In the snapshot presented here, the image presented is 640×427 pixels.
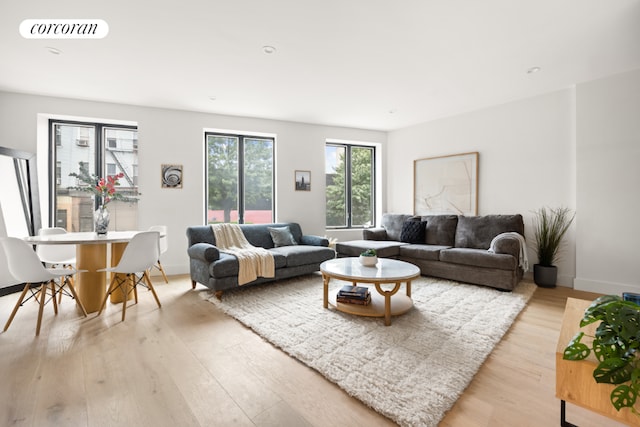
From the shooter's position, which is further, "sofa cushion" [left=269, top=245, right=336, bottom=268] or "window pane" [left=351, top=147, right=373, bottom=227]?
"window pane" [left=351, top=147, right=373, bottom=227]

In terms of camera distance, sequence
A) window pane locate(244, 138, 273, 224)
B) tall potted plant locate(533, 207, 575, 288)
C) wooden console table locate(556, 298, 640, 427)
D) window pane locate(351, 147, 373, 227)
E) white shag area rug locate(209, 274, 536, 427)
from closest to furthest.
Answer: wooden console table locate(556, 298, 640, 427)
white shag area rug locate(209, 274, 536, 427)
tall potted plant locate(533, 207, 575, 288)
window pane locate(244, 138, 273, 224)
window pane locate(351, 147, 373, 227)

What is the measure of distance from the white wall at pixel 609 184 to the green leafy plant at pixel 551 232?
0.20 m

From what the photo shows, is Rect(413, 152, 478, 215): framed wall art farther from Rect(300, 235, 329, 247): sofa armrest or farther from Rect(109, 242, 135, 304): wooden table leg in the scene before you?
Rect(109, 242, 135, 304): wooden table leg

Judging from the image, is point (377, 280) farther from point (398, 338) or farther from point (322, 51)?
point (322, 51)

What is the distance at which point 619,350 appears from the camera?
3.41 ft

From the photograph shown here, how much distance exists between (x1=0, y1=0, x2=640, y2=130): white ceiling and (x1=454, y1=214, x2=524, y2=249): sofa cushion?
5.85 feet

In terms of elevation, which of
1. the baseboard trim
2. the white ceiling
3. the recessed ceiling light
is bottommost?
the baseboard trim

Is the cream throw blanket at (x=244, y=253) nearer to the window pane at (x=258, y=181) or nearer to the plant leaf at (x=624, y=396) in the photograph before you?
the window pane at (x=258, y=181)

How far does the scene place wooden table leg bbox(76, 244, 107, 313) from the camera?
310 centimetres

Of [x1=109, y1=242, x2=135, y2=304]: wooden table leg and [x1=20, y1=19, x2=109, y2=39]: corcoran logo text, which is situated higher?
[x1=20, y1=19, x2=109, y2=39]: corcoran logo text

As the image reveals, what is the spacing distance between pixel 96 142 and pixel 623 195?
724 cm

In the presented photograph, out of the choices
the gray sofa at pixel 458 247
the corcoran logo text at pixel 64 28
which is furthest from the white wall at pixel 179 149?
the corcoran logo text at pixel 64 28

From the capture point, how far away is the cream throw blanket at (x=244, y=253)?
360 centimetres

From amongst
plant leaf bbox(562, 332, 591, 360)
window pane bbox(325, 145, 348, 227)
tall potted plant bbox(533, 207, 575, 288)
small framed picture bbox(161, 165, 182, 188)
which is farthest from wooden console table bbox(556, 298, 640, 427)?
window pane bbox(325, 145, 348, 227)
